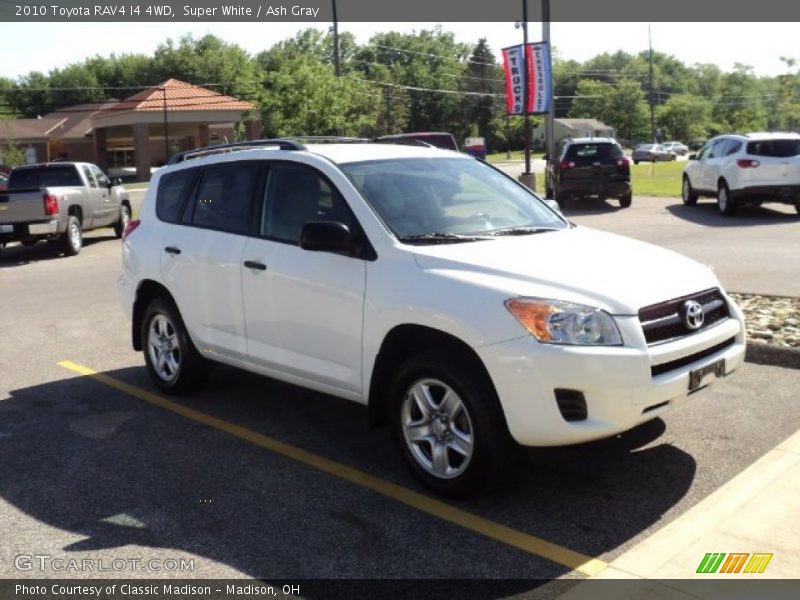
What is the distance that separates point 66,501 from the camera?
16.1 feet

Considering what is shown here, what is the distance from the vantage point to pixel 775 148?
1828 cm

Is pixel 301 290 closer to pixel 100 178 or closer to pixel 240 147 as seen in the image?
pixel 240 147

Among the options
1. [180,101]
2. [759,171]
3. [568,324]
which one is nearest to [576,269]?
[568,324]

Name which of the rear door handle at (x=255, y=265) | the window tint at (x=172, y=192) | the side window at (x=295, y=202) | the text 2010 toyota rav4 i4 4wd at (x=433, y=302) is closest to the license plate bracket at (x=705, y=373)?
the text 2010 toyota rav4 i4 4wd at (x=433, y=302)

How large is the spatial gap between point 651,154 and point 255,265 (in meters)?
69.1

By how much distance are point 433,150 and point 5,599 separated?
3857mm

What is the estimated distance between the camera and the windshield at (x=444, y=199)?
5.31 meters

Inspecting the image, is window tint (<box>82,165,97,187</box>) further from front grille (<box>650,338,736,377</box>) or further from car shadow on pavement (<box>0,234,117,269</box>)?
front grille (<box>650,338,736,377</box>)

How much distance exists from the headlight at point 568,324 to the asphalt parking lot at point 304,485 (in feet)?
2.64

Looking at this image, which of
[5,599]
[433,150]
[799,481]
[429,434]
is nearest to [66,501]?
[5,599]

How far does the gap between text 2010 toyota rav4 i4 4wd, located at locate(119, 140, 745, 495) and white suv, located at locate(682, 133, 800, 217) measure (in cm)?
1355

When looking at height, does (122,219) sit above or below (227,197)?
below

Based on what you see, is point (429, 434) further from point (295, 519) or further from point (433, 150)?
point (433, 150)

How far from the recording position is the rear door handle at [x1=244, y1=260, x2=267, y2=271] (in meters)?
5.72
